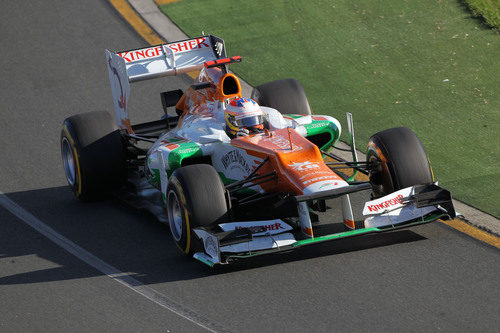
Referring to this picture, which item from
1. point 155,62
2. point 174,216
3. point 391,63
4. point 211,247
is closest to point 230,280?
point 211,247

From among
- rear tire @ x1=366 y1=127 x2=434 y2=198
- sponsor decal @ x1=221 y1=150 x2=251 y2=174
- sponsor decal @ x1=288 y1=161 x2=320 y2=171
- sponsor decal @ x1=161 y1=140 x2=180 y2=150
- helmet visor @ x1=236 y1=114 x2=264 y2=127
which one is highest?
helmet visor @ x1=236 y1=114 x2=264 y2=127

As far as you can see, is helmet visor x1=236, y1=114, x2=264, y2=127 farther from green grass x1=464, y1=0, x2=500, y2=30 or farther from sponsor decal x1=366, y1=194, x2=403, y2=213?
green grass x1=464, y1=0, x2=500, y2=30

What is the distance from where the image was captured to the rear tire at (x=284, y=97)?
11406 mm

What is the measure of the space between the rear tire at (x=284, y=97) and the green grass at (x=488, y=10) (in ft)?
18.7

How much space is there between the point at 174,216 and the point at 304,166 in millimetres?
1480

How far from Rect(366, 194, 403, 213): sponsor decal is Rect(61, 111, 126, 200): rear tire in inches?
139

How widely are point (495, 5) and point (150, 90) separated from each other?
262 inches

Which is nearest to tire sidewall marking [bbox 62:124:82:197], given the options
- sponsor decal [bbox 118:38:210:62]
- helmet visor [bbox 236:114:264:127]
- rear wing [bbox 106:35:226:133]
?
rear wing [bbox 106:35:226:133]

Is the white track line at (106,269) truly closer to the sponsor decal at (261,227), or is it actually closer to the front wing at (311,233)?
the front wing at (311,233)

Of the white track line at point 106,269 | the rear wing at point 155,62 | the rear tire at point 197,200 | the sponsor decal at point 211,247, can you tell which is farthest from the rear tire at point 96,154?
the sponsor decal at point 211,247

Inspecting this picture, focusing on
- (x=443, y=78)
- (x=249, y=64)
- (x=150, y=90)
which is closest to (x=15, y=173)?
(x=150, y=90)

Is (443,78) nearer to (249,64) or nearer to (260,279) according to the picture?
(249,64)

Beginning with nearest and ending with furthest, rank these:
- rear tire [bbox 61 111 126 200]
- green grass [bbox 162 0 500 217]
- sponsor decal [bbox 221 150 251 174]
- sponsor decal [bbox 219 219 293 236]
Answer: sponsor decal [bbox 219 219 293 236] < sponsor decal [bbox 221 150 251 174] < rear tire [bbox 61 111 126 200] < green grass [bbox 162 0 500 217]

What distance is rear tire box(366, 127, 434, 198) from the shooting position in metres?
9.19
